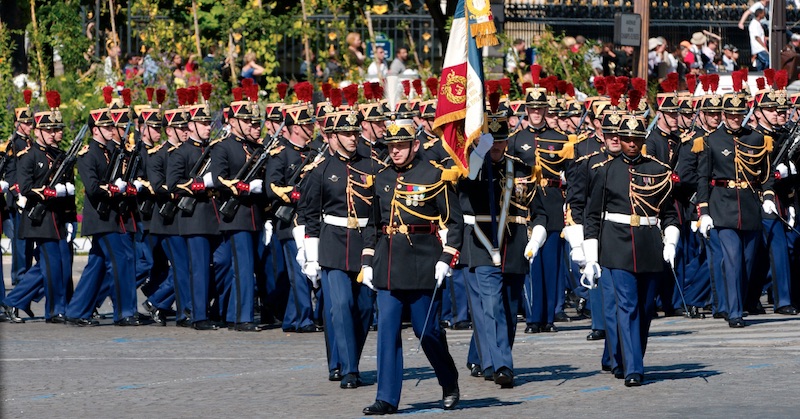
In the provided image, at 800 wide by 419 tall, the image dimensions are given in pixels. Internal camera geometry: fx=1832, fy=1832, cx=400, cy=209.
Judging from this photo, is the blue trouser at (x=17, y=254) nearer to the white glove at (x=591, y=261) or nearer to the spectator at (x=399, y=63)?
the spectator at (x=399, y=63)

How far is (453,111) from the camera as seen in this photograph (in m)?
12.4

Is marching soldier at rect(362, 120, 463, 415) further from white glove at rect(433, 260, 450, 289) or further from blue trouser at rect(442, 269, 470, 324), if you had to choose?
blue trouser at rect(442, 269, 470, 324)

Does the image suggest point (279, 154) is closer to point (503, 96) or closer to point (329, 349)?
point (503, 96)

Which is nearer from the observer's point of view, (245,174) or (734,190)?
(734,190)

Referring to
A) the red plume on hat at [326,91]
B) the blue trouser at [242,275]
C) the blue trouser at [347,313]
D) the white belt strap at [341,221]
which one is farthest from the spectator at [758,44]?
the blue trouser at [347,313]

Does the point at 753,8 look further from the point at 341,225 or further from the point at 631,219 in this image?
the point at 341,225

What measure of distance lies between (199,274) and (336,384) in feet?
13.7

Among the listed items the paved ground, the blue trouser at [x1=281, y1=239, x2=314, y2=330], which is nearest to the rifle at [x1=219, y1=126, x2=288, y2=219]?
the blue trouser at [x1=281, y1=239, x2=314, y2=330]

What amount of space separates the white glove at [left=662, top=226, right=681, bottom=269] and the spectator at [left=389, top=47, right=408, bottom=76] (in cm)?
1416

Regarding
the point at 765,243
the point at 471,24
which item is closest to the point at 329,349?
the point at 471,24

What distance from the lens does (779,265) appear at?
16828mm

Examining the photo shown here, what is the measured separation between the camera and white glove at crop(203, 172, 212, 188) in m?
16.3

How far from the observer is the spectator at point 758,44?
26.1 m

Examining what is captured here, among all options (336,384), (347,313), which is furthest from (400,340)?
(336,384)
